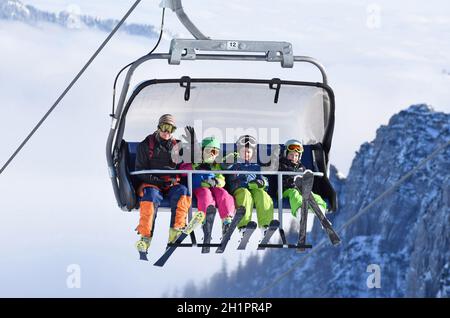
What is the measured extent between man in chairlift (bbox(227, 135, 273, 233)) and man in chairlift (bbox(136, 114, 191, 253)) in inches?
21.7

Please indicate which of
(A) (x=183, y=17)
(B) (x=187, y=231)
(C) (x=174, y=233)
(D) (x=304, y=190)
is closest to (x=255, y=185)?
(D) (x=304, y=190)

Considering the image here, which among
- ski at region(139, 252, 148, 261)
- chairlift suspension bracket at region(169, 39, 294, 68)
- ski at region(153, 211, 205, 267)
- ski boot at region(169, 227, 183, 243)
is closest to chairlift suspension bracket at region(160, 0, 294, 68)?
chairlift suspension bracket at region(169, 39, 294, 68)

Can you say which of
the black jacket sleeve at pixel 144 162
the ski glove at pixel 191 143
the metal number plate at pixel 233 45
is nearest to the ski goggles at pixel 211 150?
the ski glove at pixel 191 143

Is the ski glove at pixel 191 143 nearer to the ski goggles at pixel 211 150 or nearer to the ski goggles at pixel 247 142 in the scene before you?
the ski goggles at pixel 211 150

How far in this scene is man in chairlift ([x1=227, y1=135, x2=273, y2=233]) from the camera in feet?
39.5

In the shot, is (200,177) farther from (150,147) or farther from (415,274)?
(415,274)

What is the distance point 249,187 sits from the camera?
12.3 metres

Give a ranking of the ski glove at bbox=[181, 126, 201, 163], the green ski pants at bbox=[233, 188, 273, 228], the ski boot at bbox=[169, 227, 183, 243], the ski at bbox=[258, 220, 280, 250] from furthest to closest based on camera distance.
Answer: the ski glove at bbox=[181, 126, 201, 163], the green ski pants at bbox=[233, 188, 273, 228], the ski at bbox=[258, 220, 280, 250], the ski boot at bbox=[169, 227, 183, 243]

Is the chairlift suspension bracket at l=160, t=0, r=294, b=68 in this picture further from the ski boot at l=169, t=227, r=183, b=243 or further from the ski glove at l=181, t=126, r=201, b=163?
the ski boot at l=169, t=227, r=183, b=243

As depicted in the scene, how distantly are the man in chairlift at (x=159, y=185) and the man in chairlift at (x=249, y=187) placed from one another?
551 millimetres

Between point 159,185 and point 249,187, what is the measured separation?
2.80ft

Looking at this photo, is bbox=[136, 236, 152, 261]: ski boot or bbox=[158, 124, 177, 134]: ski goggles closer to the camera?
bbox=[136, 236, 152, 261]: ski boot

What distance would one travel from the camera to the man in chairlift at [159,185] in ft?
38.4
